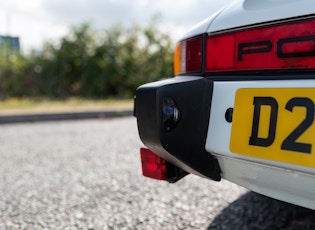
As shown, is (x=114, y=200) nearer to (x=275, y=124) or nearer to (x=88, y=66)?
(x=275, y=124)

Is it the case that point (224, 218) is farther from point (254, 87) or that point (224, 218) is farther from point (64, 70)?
point (64, 70)

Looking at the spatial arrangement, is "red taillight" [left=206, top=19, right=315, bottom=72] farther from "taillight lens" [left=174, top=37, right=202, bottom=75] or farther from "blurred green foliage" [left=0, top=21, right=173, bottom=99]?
"blurred green foliage" [left=0, top=21, right=173, bottom=99]

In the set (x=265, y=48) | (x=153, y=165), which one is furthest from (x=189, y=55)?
(x=153, y=165)

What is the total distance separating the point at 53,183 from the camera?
2445 mm

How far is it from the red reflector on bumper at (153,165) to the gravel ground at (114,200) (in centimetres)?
45

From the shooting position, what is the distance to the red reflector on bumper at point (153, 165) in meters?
1.39

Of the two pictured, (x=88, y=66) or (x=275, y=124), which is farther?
(x=88, y=66)

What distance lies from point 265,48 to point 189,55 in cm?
41

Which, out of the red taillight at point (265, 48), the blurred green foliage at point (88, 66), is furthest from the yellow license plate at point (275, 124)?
the blurred green foliage at point (88, 66)

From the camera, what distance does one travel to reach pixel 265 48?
116cm

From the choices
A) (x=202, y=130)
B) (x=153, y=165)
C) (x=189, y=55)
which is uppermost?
(x=189, y=55)

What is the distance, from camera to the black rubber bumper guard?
3.87 ft

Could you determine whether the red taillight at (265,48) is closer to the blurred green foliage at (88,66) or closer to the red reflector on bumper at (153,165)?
the red reflector on bumper at (153,165)

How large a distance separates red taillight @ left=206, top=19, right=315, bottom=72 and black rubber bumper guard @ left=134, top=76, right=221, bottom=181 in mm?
137
